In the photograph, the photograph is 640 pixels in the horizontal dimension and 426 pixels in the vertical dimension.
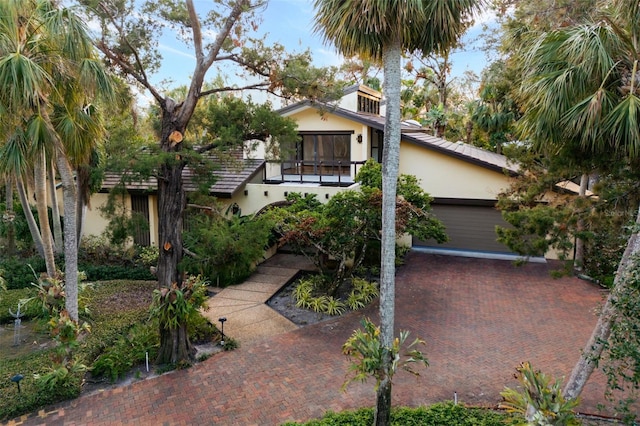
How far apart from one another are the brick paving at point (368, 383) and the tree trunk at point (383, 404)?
1.01 meters

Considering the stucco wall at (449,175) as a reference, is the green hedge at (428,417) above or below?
below

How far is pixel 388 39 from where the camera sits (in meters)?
7.05

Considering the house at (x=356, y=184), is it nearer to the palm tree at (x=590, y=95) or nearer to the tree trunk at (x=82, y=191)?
the tree trunk at (x=82, y=191)

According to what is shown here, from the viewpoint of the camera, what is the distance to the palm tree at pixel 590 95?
7.21 m

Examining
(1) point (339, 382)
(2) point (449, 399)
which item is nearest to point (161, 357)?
(1) point (339, 382)

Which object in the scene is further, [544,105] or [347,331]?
[347,331]

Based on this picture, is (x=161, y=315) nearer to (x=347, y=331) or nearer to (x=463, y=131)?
(x=347, y=331)

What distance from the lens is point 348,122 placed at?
19.2 metres

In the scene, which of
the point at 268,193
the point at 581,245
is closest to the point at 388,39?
the point at 268,193

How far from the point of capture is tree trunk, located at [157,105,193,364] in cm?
963

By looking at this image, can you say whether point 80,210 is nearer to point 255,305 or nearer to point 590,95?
point 255,305

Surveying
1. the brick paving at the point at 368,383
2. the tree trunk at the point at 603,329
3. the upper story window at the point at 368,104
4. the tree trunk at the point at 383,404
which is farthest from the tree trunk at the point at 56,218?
the tree trunk at the point at 603,329

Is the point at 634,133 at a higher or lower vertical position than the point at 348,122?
lower

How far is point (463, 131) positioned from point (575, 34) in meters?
29.2
